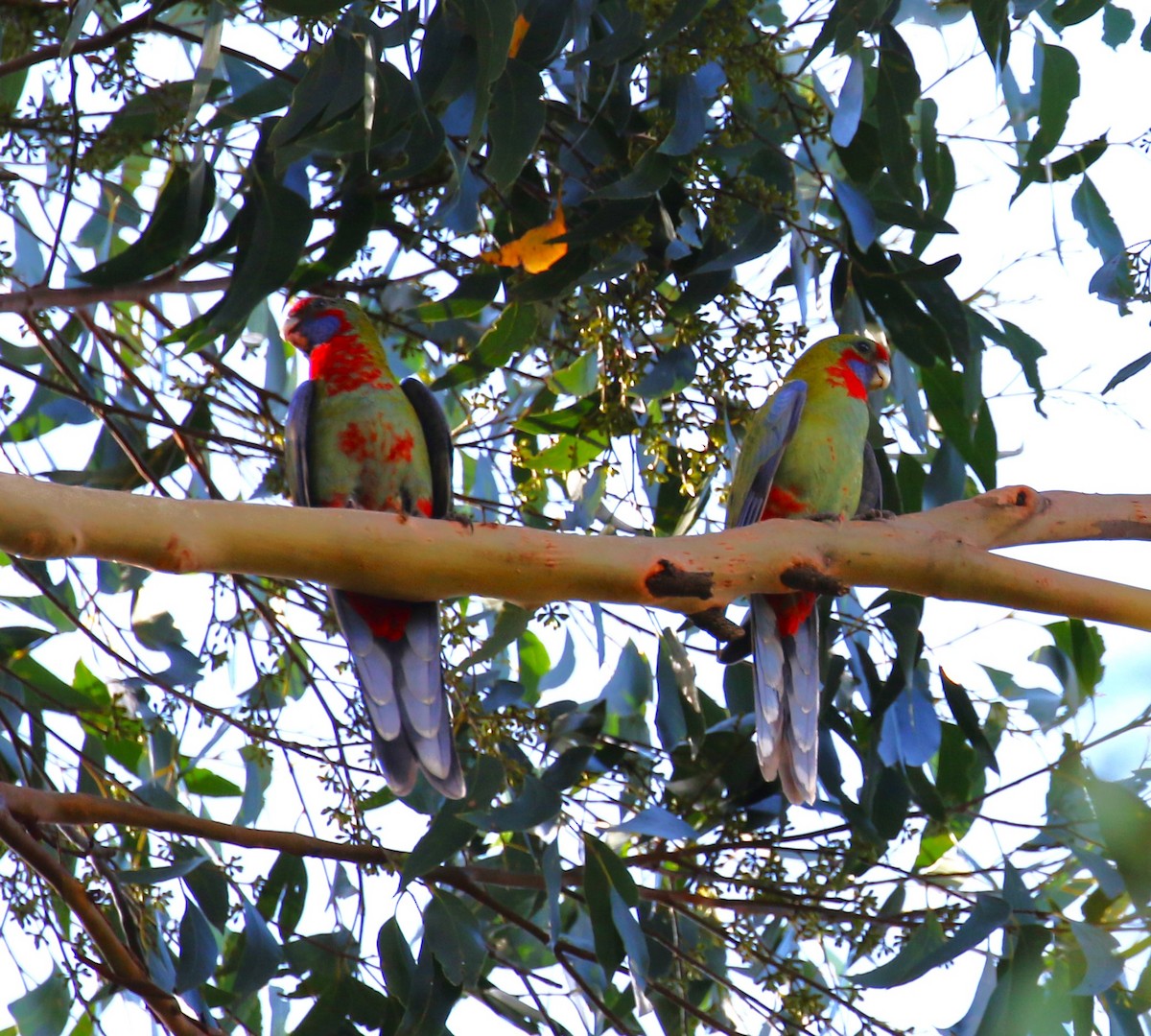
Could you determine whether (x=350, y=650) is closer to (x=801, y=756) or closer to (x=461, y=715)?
(x=461, y=715)

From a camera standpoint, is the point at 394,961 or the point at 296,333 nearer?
the point at 394,961

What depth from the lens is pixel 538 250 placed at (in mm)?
2559

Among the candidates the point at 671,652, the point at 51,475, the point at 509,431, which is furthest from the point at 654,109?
the point at 51,475

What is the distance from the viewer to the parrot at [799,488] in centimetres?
261

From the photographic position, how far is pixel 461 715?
8.55 feet

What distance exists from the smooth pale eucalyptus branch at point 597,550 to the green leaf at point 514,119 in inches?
26.8

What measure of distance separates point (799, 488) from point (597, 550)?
122 centimetres

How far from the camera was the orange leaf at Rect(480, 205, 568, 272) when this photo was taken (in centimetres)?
256

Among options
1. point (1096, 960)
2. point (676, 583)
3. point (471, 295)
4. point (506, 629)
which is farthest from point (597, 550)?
point (1096, 960)

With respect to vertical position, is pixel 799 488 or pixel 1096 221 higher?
pixel 1096 221

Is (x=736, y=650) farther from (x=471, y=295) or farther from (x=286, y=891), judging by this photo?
(x=286, y=891)

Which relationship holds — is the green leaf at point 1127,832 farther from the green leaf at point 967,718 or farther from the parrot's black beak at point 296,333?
the parrot's black beak at point 296,333

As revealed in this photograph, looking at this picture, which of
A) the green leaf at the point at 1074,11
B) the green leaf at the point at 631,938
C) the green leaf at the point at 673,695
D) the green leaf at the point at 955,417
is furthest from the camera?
the green leaf at the point at 673,695

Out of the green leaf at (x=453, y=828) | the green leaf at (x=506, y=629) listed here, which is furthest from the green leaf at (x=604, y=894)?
the green leaf at (x=506, y=629)
